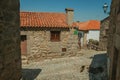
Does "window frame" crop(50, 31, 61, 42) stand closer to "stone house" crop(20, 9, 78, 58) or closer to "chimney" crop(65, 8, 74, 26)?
"stone house" crop(20, 9, 78, 58)

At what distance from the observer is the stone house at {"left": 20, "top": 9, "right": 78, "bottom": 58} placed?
1398 cm

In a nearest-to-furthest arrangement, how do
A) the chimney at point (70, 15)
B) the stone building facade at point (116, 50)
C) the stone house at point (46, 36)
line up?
the stone building facade at point (116, 50), the stone house at point (46, 36), the chimney at point (70, 15)

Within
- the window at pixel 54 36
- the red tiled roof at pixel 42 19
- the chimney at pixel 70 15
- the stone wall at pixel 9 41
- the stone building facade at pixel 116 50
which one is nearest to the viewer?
the stone building facade at pixel 116 50

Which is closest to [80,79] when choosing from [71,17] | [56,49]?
[56,49]

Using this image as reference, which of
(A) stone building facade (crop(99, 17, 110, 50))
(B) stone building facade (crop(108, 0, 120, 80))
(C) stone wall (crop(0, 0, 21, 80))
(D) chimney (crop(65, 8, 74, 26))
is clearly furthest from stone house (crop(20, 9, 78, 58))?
(B) stone building facade (crop(108, 0, 120, 80))

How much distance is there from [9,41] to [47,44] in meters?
9.37

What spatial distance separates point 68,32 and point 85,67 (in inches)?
195

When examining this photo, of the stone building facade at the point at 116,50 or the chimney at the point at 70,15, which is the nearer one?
the stone building facade at the point at 116,50

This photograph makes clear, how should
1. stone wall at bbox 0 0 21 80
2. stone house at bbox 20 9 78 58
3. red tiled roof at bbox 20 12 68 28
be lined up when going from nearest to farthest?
1. stone wall at bbox 0 0 21 80
2. stone house at bbox 20 9 78 58
3. red tiled roof at bbox 20 12 68 28

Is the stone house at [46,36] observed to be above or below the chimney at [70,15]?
below

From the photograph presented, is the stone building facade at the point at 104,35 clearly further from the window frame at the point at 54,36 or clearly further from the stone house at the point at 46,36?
the window frame at the point at 54,36

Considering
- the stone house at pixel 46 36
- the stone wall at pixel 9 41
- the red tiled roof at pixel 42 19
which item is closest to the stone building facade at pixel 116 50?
the stone wall at pixel 9 41

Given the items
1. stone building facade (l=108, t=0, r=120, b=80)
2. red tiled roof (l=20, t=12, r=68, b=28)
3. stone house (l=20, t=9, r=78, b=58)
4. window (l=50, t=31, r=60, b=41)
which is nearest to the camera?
stone building facade (l=108, t=0, r=120, b=80)

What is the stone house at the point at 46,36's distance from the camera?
45.9 ft
